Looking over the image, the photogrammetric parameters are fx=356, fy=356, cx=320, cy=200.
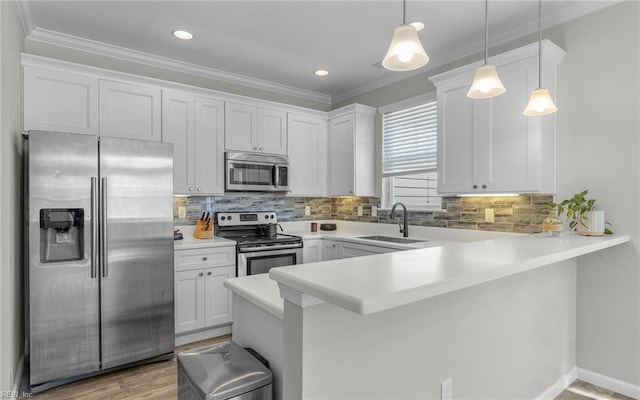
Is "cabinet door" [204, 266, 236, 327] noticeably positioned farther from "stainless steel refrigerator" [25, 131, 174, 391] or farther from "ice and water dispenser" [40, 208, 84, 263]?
"ice and water dispenser" [40, 208, 84, 263]

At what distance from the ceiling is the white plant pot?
1.44 m

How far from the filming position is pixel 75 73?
9.54 ft

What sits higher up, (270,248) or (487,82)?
(487,82)

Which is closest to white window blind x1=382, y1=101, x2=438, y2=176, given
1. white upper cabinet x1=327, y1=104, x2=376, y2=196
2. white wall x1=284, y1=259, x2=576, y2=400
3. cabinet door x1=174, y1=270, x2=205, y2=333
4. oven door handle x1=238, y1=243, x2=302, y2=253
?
white upper cabinet x1=327, y1=104, x2=376, y2=196

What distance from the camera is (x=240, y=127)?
3.80 meters

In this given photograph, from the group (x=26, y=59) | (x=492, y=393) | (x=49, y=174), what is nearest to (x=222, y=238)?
(x=49, y=174)

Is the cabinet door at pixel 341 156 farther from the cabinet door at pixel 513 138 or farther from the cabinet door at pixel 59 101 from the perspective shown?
the cabinet door at pixel 59 101

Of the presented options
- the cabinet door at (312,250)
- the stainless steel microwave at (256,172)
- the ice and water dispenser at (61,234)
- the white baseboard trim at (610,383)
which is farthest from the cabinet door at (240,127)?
the white baseboard trim at (610,383)

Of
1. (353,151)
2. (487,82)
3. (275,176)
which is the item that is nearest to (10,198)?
(275,176)

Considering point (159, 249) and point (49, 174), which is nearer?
point (49, 174)

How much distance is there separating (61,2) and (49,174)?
128cm

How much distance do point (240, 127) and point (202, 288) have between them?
5.55ft

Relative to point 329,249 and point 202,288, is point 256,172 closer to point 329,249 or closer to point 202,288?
point 329,249

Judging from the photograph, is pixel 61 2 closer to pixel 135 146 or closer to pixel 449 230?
pixel 135 146
